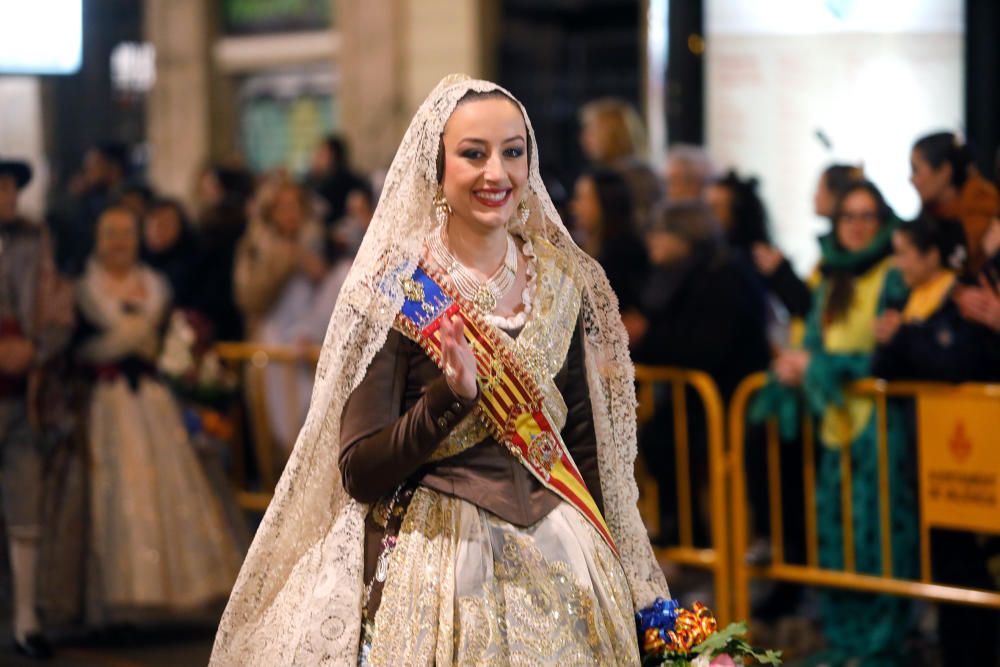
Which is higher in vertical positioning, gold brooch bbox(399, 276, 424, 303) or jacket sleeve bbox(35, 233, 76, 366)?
gold brooch bbox(399, 276, 424, 303)

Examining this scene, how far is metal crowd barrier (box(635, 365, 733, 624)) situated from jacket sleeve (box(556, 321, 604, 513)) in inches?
124

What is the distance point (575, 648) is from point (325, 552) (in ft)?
1.95

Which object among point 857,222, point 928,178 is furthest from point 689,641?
point 857,222

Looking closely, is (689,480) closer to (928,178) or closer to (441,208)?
(928,178)

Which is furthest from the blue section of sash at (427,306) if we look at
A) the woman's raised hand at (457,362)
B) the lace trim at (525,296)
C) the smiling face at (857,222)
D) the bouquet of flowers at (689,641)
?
the smiling face at (857,222)

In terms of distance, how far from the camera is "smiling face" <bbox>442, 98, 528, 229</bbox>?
3715mm

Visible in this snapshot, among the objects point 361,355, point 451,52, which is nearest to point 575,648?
point 361,355

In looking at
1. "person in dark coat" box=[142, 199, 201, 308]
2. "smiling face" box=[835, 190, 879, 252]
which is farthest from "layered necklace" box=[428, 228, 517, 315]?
"person in dark coat" box=[142, 199, 201, 308]

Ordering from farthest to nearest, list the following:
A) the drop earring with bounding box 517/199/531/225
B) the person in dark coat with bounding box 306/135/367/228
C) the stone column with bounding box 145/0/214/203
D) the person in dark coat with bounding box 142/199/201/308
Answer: the stone column with bounding box 145/0/214/203 → the person in dark coat with bounding box 306/135/367/228 → the person in dark coat with bounding box 142/199/201/308 → the drop earring with bounding box 517/199/531/225

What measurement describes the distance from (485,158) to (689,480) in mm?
4108

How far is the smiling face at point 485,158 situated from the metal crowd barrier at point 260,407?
5.45 m

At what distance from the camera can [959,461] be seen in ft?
20.5

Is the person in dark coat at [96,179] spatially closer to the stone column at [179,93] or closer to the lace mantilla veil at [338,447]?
the stone column at [179,93]

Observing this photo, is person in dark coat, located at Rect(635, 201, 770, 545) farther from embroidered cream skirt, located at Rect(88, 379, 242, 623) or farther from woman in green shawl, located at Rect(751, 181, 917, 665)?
embroidered cream skirt, located at Rect(88, 379, 242, 623)
